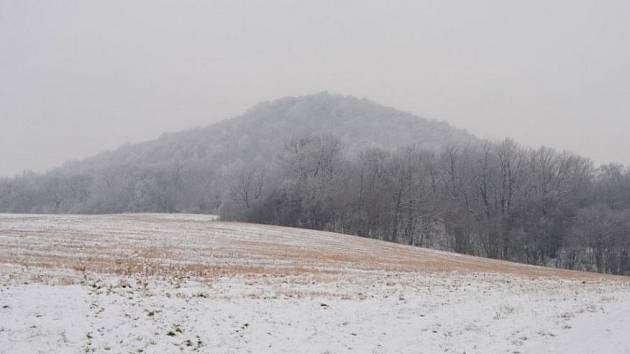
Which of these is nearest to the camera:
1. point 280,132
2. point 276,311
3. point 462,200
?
point 276,311

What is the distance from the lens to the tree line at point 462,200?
203 ft

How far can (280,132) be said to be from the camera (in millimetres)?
154375

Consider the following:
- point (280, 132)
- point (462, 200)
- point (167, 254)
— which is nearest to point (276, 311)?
point (167, 254)

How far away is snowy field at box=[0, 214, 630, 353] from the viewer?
9688 mm

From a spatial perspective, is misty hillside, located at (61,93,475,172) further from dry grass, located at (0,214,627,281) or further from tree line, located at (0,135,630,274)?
dry grass, located at (0,214,627,281)

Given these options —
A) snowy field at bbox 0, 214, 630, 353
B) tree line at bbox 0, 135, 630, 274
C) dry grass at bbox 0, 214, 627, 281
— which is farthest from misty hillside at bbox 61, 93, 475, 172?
snowy field at bbox 0, 214, 630, 353

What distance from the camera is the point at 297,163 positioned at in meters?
76.1

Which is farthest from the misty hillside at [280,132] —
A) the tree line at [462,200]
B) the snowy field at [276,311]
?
the snowy field at [276,311]

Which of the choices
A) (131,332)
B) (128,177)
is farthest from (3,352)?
(128,177)

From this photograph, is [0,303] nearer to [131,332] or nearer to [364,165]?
[131,332]

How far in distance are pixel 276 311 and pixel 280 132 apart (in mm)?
143697

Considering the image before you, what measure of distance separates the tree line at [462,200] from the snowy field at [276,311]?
4701 cm

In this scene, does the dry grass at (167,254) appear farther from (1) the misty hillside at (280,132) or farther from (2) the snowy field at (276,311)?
(1) the misty hillside at (280,132)

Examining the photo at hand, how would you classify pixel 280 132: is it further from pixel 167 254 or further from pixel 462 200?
pixel 167 254
